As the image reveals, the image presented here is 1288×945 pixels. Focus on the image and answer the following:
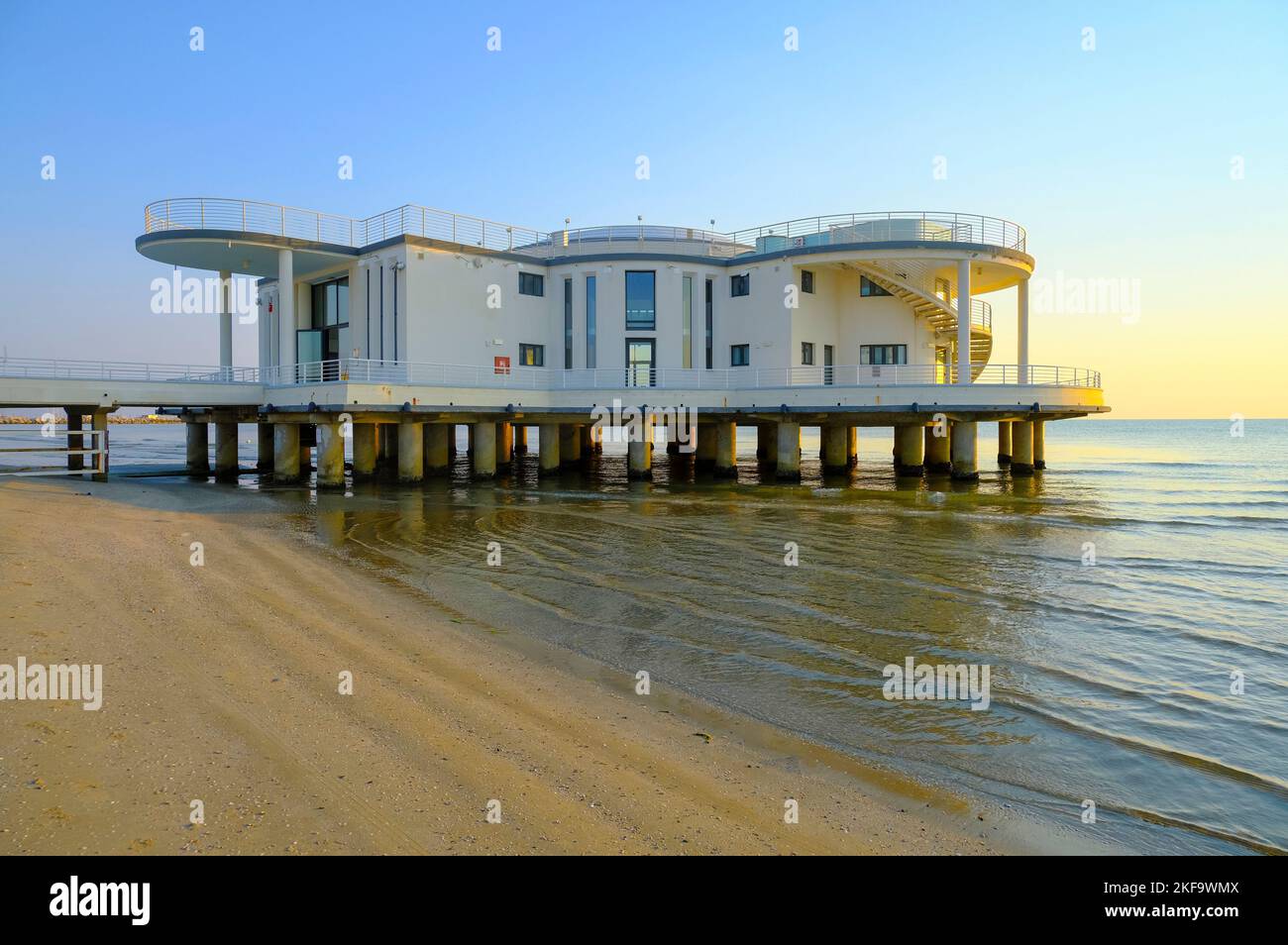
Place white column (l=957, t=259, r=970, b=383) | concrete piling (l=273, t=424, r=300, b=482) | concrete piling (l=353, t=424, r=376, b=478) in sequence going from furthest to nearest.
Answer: white column (l=957, t=259, r=970, b=383) → concrete piling (l=353, t=424, r=376, b=478) → concrete piling (l=273, t=424, r=300, b=482)

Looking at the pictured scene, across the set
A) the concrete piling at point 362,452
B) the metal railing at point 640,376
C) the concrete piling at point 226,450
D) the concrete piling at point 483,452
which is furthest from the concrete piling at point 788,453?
the concrete piling at point 226,450

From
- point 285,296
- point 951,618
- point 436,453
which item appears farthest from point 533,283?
point 951,618

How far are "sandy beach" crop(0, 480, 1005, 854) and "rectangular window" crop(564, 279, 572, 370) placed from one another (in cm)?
2523

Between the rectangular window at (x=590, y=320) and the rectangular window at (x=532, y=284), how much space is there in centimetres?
198

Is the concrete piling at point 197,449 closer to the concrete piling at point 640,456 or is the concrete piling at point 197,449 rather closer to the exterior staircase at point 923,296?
the concrete piling at point 640,456

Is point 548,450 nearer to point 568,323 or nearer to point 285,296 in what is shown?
point 568,323

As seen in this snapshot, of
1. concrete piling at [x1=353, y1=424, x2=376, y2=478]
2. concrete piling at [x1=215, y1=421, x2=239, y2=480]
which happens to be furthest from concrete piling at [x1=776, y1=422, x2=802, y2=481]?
concrete piling at [x1=215, y1=421, x2=239, y2=480]

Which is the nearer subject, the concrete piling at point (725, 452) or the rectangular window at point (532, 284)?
the rectangular window at point (532, 284)

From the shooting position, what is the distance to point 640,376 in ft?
111

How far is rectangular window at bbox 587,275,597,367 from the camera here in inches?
1346

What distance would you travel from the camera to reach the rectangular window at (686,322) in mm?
34281

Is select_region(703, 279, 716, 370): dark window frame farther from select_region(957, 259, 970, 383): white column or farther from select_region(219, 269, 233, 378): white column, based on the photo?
select_region(219, 269, 233, 378): white column

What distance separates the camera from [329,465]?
28125 mm

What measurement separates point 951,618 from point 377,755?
863 centimetres
